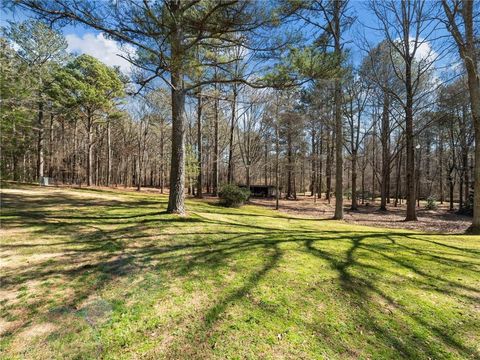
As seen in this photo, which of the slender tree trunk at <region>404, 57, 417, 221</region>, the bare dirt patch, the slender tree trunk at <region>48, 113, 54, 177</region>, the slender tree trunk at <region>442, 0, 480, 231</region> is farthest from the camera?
the slender tree trunk at <region>48, 113, 54, 177</region>

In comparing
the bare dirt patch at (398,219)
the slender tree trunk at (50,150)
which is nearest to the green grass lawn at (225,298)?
the bare dirt patch at (398,219)

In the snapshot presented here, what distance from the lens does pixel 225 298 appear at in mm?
2854

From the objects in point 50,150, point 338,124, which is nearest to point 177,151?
point 338,124

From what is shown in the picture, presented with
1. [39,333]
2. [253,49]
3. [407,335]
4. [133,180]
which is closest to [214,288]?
[39,333]

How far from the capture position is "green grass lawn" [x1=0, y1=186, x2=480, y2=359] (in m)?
2.15

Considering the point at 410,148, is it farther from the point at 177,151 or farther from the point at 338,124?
the point at 177,151

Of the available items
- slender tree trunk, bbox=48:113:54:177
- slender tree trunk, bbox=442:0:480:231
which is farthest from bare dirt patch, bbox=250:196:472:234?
slender tree trunk, bbox=48:113:54:177

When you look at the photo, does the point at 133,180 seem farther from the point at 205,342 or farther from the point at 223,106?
the point at 205,342

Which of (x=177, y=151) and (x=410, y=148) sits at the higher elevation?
(x=410, y=148)

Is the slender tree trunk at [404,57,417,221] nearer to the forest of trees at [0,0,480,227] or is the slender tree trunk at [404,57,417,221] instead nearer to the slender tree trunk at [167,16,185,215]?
the forest of trees at [0,0,480,227]

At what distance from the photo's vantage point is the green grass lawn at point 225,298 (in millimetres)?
2148

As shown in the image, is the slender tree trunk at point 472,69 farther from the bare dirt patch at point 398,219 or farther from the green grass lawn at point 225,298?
the green grass lawn at point 225,298

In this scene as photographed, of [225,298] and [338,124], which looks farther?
[338,124]

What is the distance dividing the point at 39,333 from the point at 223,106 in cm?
1928
